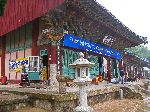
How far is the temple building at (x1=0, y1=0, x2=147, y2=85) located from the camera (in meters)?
13.5

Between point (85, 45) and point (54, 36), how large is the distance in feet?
9.09

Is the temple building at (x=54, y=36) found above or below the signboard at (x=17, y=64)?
above

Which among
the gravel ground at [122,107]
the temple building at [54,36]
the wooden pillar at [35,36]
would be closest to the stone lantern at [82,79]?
the gravel ground at [122,107]

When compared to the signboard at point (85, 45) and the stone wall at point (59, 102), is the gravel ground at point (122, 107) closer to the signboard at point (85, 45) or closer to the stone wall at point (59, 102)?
the stone wall at point (59, 102)

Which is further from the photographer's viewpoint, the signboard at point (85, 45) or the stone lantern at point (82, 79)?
the signboard at point (85, 45)

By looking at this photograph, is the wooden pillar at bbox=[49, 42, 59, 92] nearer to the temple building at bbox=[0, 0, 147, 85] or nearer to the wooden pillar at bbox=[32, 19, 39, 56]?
the temple building at bbox=[0, 0, 147, 85]

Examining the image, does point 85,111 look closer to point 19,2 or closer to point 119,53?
point 19,2

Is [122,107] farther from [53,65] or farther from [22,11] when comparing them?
[22,11]

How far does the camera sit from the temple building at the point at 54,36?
1348cm

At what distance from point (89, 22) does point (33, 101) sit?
28.4ft

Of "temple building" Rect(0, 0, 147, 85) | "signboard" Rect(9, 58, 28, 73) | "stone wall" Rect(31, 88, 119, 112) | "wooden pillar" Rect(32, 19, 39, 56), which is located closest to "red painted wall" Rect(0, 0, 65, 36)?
"temple building" Rect(0, 0, 147, 85)

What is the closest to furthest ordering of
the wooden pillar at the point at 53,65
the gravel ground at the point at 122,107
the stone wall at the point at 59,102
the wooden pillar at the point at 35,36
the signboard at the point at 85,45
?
1. the stone wall at the point at 59,102
2. the gravel ground at the point at 122,107
3. the wooden pillar at the point at 53,65
4. the signboard at the point at 85,45
5. the wooden pillar at the point at 35,36

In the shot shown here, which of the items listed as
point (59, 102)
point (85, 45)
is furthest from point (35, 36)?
point (59, 102)

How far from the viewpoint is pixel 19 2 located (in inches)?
632
